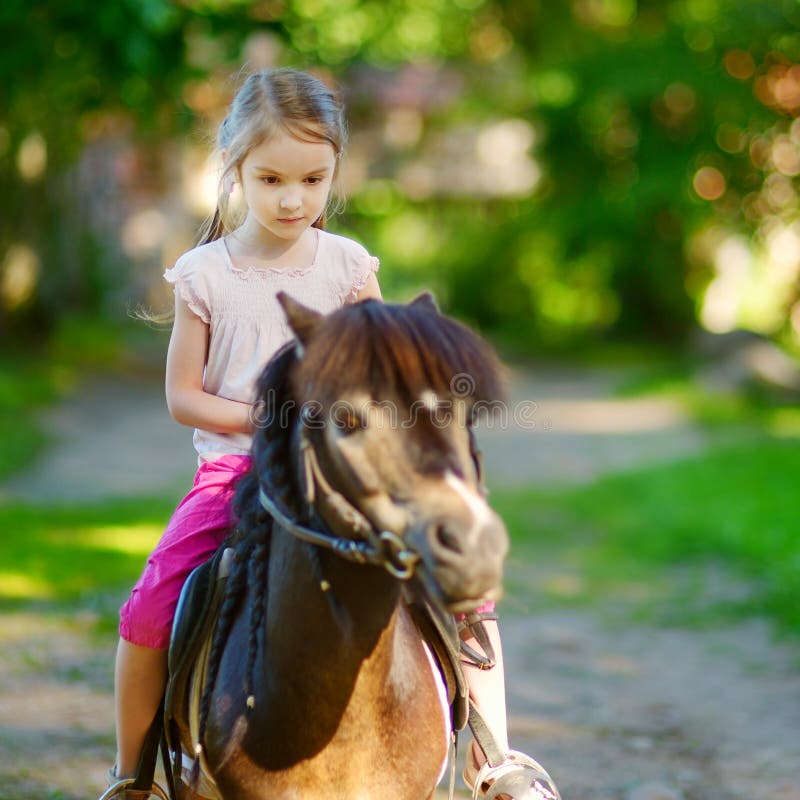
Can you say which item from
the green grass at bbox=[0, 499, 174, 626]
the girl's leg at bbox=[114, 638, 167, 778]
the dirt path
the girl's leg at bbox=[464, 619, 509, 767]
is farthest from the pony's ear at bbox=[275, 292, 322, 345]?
the green grass at bbox=[0, 499, 174, 626]

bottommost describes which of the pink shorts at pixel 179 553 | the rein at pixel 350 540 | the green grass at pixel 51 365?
the green grass at pixel 51 365

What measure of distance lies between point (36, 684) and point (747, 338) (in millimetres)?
16966

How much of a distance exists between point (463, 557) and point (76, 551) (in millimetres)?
7219

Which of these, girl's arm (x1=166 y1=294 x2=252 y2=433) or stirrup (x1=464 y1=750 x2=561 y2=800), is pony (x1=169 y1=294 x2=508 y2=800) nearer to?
girl's arm (x1=166 y1=294 x2=252 y2=433)

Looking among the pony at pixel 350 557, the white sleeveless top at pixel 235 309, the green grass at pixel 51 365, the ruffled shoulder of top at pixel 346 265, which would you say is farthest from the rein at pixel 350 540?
the green grass at pixel 51 365

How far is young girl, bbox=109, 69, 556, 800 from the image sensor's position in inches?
109

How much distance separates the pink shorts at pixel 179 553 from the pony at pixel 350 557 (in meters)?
0.18

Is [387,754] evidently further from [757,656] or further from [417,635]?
[757,656]

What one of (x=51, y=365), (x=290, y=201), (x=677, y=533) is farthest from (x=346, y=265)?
(x=51, y=365)

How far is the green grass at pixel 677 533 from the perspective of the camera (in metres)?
7.84

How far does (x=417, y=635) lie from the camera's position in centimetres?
273

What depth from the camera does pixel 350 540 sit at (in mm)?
2166

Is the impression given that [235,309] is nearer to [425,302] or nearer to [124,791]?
[425,302]

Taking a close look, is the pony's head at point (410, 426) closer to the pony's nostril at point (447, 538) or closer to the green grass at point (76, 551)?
the pony's nostril at point (447, 538)
